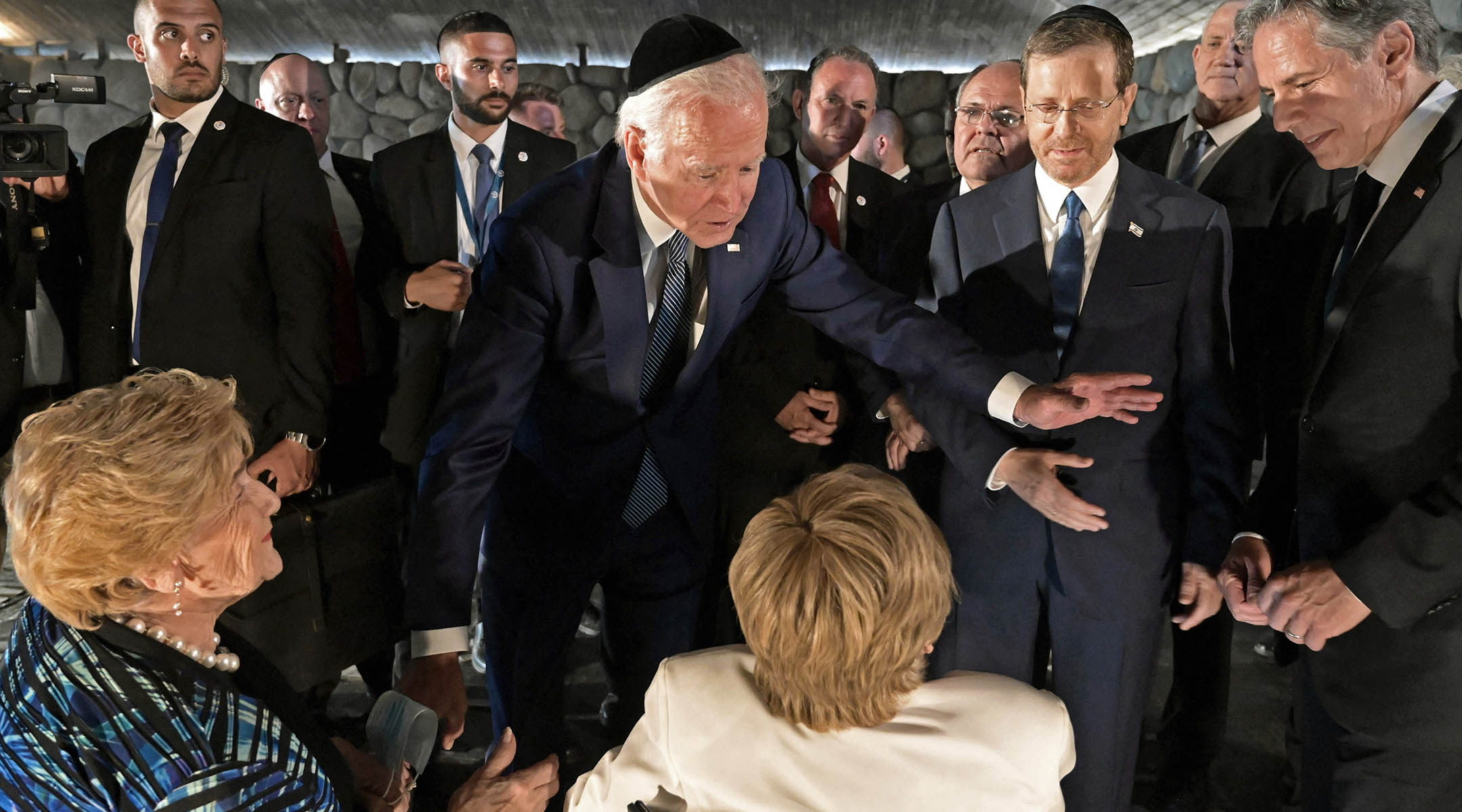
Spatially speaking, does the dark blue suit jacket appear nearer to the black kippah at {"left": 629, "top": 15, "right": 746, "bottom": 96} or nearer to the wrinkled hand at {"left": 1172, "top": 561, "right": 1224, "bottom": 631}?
the black kippah at {"left": 629, "top": 15, "right": 746, "bottom": 96}

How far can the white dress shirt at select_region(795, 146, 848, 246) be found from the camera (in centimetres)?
323

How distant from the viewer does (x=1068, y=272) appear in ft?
6.61

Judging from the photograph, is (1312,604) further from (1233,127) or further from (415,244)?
(415,244)

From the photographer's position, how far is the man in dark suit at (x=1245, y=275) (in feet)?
8.77

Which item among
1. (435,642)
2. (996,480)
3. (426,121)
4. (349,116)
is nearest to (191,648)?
(435,642)

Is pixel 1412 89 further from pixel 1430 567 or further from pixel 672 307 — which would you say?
pixel 672 307

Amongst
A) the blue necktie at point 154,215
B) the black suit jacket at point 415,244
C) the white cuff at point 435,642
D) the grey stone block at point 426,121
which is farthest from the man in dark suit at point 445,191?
the grey stone block at point 426,121

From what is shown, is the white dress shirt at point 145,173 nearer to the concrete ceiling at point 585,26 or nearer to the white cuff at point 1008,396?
the white cuff at point 1008,396

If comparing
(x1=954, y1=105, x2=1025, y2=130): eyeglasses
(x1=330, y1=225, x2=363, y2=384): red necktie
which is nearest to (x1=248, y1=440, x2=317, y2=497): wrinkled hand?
(x1=330, y1=225, x2=363, y2=384): red necktie

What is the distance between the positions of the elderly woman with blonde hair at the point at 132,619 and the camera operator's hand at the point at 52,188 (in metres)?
1.65

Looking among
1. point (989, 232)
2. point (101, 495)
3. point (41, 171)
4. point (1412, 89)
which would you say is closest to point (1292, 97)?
point (1412, 89)

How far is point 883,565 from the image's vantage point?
4.18ft

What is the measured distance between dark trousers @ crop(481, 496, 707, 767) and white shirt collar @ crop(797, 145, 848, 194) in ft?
4.85

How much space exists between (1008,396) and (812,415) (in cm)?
88
